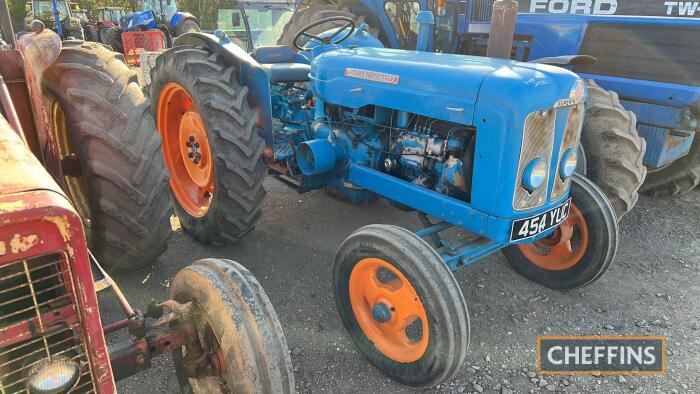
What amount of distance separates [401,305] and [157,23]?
15698 mm

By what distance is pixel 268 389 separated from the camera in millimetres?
1577

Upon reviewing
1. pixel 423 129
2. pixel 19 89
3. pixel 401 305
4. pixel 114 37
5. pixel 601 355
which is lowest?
pixel 601 355

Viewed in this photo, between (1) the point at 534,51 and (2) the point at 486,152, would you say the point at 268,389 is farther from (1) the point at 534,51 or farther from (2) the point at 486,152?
(1) the point at 534,51

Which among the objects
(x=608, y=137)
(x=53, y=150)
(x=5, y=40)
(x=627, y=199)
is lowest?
(x=627, y=199)

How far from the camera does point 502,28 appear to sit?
3100 mm

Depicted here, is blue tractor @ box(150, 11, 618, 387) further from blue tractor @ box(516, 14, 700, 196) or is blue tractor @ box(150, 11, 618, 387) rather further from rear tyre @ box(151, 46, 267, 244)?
blue tractor @ box(516, 14, 700, 196)

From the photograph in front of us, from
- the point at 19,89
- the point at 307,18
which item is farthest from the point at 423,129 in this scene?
the point at 307,18

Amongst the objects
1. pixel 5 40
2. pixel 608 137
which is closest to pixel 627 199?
pixel 608 137

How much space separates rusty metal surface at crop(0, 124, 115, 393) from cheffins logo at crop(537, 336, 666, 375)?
2239 mm

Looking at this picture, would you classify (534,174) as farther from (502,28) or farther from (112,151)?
(112,151)

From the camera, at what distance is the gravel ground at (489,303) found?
97.7 inches

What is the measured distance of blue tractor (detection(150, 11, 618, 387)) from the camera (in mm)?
2330

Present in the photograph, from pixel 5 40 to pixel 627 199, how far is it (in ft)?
12.8

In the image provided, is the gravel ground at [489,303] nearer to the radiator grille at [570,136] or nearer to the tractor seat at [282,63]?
the radiator grille at [570,136]
